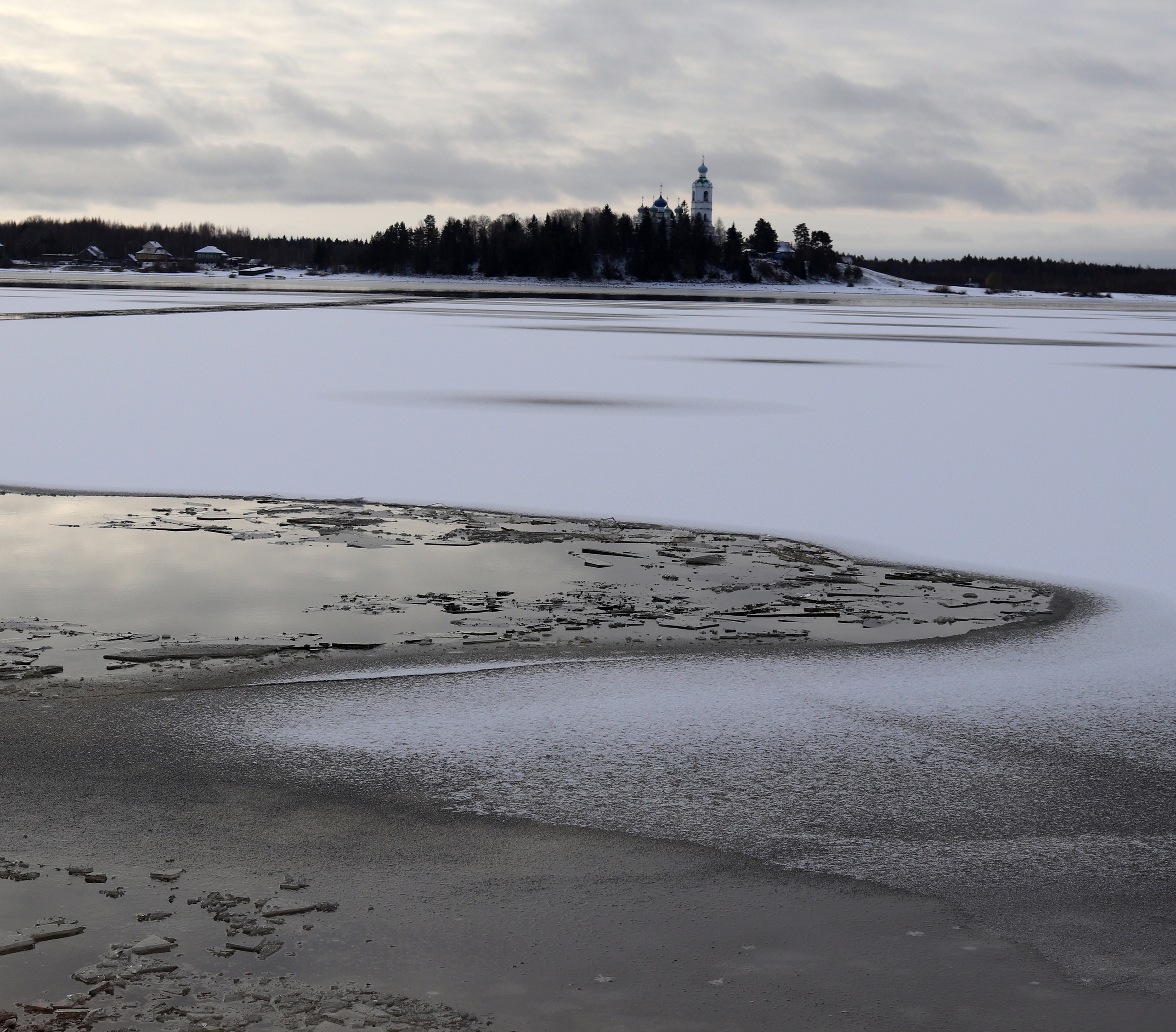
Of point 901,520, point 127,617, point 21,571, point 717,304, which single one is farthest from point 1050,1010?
point 717,304

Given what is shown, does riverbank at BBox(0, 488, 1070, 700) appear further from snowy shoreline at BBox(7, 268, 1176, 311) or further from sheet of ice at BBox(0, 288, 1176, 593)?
snowy shoreline at BBox(7, 268, 1176, 311)

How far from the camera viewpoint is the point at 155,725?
17.9ft

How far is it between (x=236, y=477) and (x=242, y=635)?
5.47 m

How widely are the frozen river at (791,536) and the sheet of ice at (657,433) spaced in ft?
0.23

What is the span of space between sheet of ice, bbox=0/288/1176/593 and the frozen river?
0.07 meters

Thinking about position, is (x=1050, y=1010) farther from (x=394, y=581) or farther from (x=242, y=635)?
(x=394, y=581)

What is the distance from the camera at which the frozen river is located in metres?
4.57

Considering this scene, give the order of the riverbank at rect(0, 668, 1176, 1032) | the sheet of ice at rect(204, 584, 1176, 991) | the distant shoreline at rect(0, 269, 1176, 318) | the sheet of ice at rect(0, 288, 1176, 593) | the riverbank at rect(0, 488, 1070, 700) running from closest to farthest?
the riverbank at rect(0, 668, 1176, 1032)
the sheet of ice at rect(204, 584, 1176, 991)
the riverbank at rect(0, 488, 1070, 700)
the sheet of ice at rect(0, 288, 1176, 593)
the distant shoreline at rect(0, 269, 1176, 318)

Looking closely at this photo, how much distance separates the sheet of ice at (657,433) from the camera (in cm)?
1077

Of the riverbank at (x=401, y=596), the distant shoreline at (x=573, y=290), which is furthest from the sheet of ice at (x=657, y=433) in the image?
the distant shoreline at (x=573, y=290)

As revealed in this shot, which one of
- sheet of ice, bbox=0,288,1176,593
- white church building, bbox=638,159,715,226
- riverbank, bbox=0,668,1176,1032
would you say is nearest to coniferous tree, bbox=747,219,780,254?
white church building, bbox=638,159,715,226

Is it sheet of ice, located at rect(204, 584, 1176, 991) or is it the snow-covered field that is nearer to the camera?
sheet of ice, located at rect(204, 584, 1176, 991)

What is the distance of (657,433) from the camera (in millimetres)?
15648

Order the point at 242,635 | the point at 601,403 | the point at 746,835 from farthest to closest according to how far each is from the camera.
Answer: the point at 601,403 < the point at 242,635 < the point at 746,835
